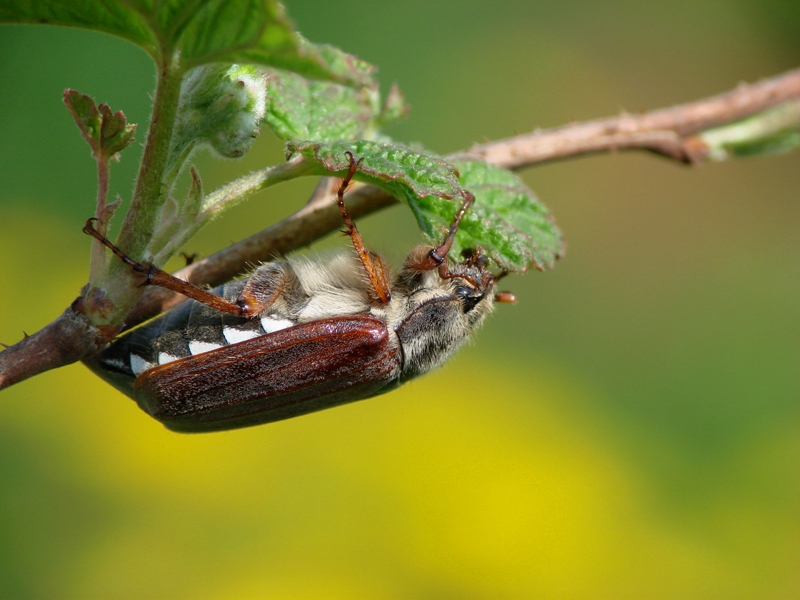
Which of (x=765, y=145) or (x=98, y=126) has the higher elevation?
(x=765, y=145)

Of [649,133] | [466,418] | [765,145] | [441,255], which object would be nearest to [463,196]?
[441,255]

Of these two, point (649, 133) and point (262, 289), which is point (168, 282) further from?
point (649, 133)

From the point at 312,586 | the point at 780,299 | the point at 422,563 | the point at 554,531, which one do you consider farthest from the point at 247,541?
the point at 780,299

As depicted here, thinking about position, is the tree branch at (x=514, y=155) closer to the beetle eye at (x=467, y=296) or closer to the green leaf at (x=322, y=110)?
the green leaf at (x=322, y=110)

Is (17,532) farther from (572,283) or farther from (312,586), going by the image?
(572,283)

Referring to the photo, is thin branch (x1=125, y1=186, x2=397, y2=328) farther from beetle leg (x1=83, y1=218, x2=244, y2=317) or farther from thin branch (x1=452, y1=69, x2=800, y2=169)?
thin branch (x1=452, y1=69, x2=800, y2=169)

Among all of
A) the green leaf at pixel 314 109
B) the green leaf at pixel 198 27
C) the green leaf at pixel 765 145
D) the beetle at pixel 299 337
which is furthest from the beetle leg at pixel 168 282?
the green leaf at pixel 765 145
